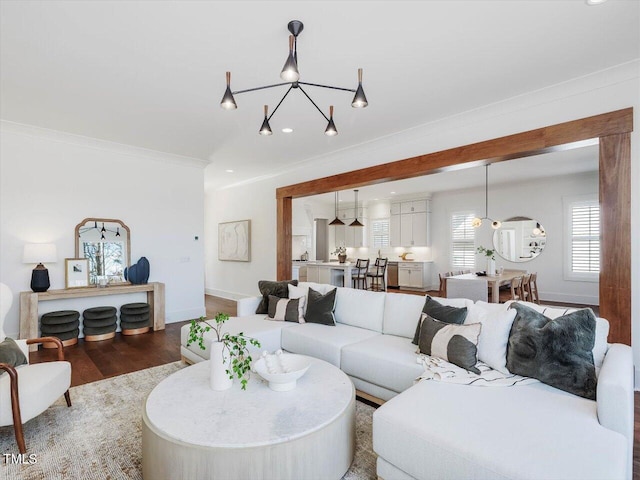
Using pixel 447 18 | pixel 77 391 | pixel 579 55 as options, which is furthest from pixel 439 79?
pixel 77 391

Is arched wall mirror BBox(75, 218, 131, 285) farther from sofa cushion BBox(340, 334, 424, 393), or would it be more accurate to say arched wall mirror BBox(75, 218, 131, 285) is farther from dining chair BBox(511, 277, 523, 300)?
dining chair BBox(511, 277, 523, 300)

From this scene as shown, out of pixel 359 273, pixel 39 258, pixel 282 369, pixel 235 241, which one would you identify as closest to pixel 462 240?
pixel 359 273

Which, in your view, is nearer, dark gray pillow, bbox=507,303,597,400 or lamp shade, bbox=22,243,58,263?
dark gray pillow, bbox=507,303,597,400

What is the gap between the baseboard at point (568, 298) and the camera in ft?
22.9

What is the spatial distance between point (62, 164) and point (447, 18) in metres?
5.15

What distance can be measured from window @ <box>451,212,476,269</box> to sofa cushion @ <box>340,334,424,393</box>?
645 cm

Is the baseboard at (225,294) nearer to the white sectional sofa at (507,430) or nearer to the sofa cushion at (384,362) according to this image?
the sofa cushion at (384,362)

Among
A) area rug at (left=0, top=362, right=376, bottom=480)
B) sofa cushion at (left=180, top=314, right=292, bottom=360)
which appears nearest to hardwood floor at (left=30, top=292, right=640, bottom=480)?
area rug at (left=0, top=362, right=376, bottom=480)

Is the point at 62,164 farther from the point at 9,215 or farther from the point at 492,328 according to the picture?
the point at 492,328

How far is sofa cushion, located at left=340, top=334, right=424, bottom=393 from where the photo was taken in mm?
2444

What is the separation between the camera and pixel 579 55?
2775mm

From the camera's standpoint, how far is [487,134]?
3797 mm

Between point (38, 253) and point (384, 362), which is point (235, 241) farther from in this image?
point (384, 362)

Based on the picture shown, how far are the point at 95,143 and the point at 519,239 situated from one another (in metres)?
8.71
